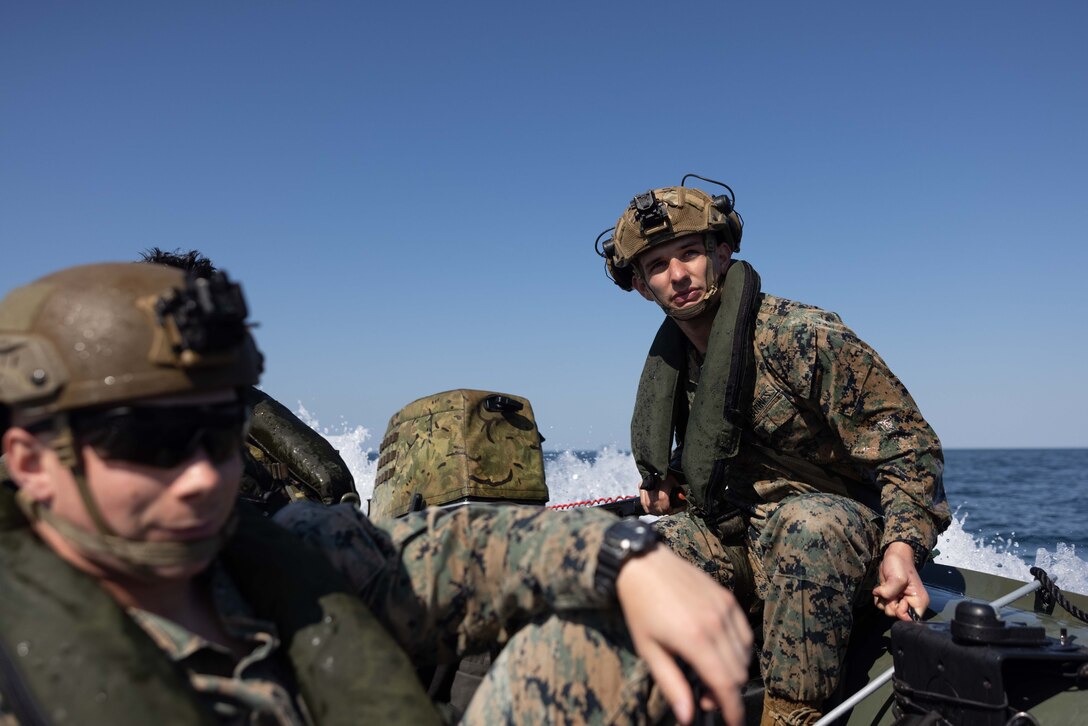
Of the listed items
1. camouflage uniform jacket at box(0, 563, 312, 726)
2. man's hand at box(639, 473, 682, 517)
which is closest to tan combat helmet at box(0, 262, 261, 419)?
camouflage uniform jacket at box(0, 563, 312, 726)

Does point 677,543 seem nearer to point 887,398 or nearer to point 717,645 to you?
point 887,398

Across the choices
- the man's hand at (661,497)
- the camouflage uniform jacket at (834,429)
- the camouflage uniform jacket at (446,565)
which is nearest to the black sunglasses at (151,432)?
the camouflage uniform jacket at (446,565)

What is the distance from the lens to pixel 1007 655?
8.82ft

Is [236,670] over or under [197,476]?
under

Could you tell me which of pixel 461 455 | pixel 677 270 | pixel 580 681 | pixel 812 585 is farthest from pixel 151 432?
pixel 677 270

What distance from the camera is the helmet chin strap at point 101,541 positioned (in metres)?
1.56

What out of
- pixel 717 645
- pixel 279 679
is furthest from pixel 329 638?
pixel 717 645

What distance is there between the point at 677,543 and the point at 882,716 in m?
1.12

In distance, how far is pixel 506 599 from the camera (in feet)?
6.56

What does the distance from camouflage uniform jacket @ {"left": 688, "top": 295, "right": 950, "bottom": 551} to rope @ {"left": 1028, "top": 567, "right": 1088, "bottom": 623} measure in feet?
1.66

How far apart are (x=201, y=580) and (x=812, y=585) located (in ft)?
7.80

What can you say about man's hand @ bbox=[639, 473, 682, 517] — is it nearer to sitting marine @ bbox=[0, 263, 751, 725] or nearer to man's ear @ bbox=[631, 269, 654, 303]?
man's ear @ bbox=[631, 269, 654, 303]

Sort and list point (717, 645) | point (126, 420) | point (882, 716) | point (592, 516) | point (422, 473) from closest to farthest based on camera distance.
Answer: point (126, 420), point (717, 645), point (592, 516), point (882, 716), point (422, 473)

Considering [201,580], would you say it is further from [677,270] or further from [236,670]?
[677,270]
